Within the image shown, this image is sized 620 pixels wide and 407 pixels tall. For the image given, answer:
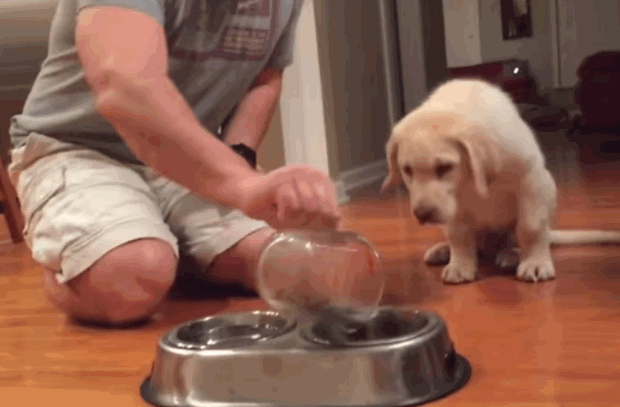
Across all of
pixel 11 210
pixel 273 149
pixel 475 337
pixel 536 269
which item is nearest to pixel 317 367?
pixel 475 337

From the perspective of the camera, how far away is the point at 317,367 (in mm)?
761

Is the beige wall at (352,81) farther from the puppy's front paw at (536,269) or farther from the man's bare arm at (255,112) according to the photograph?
the puppy's front paw at (536,269)

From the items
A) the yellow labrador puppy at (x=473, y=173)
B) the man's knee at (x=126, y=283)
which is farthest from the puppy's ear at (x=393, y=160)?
the man's knee at (x=126, y=283)

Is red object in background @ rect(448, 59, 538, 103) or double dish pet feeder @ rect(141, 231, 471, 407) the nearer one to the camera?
double dish pet feeder @ rect(141, 231, 471, 407)

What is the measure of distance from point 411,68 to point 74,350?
2.22 meters

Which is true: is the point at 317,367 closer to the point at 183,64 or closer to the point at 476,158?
the point at 476,158

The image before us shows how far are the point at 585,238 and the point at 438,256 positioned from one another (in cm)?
24

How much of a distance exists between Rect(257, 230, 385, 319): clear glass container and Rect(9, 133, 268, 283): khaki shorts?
0.38 m

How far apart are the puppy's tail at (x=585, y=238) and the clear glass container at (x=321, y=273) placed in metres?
0.67

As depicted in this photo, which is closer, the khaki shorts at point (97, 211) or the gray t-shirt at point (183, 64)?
the khaki shorts at point (97, 211)

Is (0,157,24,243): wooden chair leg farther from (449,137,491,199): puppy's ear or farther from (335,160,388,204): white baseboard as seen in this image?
(449,137,491,199): puppy's ear

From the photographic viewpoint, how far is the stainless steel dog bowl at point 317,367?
29.5 inches

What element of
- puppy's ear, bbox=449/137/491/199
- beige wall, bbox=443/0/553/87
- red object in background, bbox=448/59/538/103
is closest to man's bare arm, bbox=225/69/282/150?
puppy's ear, bbox=449/137/491/199

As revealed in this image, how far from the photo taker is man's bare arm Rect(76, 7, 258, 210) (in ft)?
2.77
